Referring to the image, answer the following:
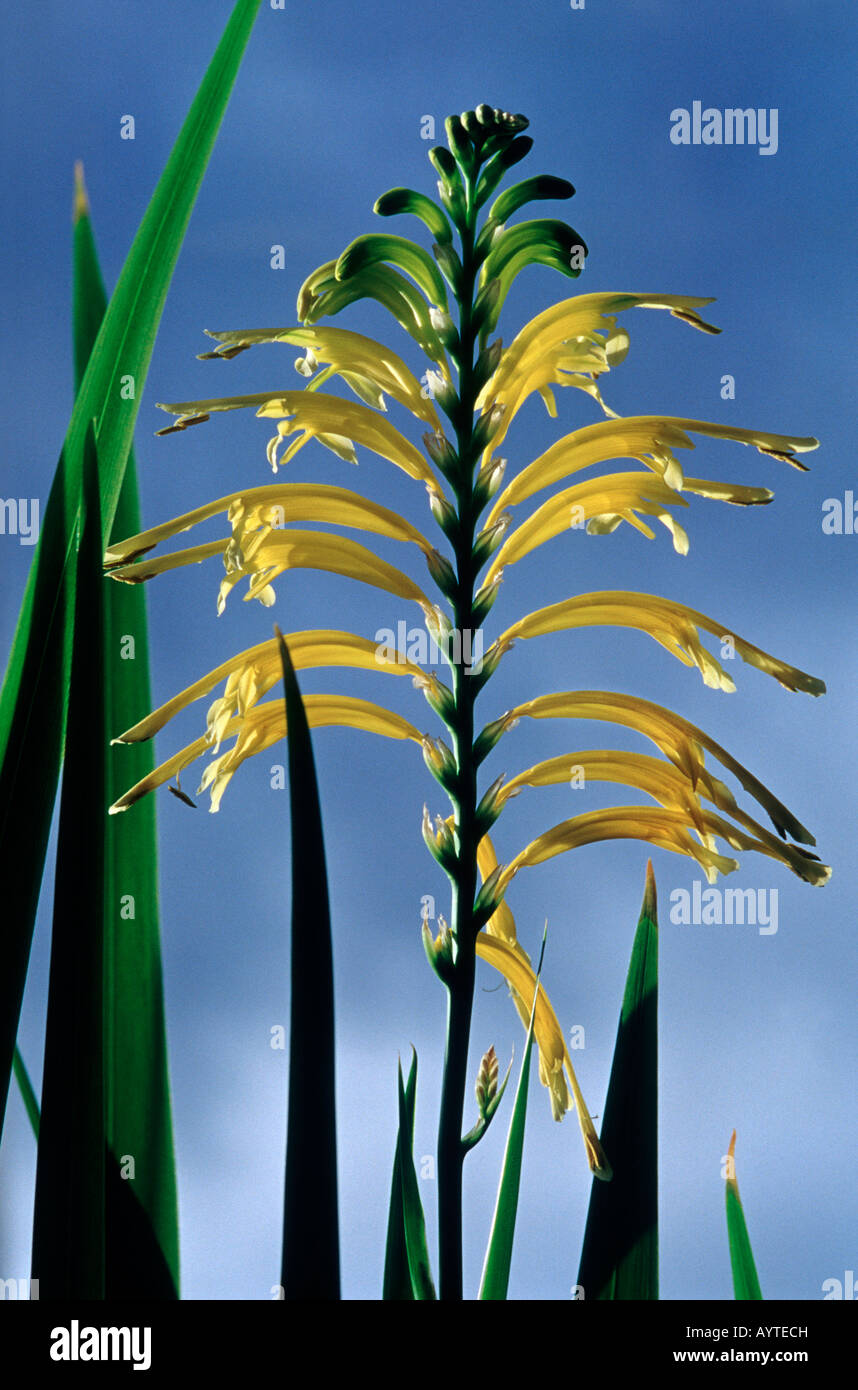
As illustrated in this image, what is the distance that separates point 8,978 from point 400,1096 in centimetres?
33

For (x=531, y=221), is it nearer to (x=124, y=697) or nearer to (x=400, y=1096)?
(x=124, y=697)

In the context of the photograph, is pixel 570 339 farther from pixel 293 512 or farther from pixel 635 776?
pixel 635 776

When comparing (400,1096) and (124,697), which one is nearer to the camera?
(400,1096)

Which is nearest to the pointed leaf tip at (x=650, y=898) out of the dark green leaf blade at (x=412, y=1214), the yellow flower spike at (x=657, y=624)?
the yellow flower spike at (x=657, y=624)

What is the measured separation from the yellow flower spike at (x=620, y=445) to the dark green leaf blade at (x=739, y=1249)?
72cm

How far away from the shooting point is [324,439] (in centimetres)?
107

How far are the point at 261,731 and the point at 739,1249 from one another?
73cm

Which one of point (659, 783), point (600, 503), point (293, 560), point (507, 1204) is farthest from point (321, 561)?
point (507, 1204)

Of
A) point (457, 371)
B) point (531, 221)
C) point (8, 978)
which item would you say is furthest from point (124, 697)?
point (531, 221)

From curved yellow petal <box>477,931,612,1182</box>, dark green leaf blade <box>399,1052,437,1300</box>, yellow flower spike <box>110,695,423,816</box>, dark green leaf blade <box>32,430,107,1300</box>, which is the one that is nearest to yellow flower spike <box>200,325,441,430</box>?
yellow flower spike <box>110,695,423,816</box>

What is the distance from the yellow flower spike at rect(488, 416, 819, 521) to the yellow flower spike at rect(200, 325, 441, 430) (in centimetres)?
11

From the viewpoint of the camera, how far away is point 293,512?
1037 millimetres

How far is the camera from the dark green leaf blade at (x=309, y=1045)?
753 millimetres
